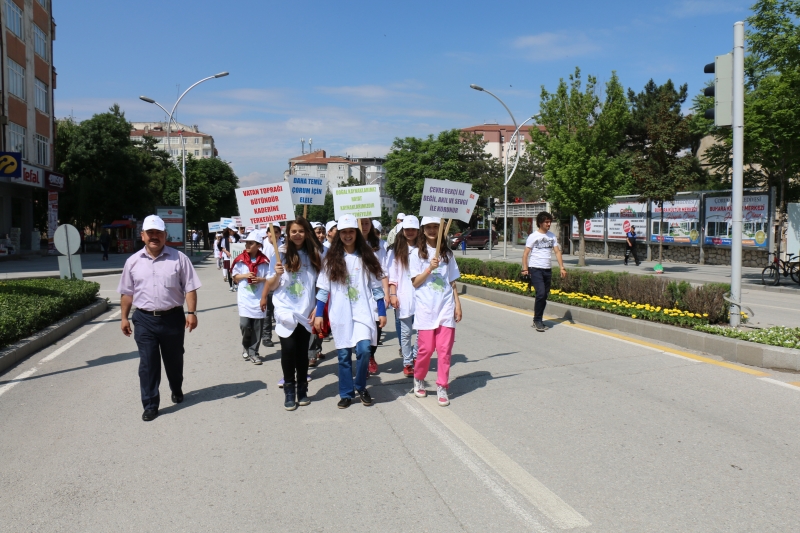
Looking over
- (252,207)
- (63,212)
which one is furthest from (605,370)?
(63,212)

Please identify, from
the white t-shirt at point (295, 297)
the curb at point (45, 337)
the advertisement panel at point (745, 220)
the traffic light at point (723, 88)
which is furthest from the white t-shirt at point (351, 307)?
the advertisement panel at point (745, 220)

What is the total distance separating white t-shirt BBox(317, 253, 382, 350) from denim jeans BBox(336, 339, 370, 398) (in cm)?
6

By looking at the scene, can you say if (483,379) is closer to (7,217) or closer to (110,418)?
(110,418)

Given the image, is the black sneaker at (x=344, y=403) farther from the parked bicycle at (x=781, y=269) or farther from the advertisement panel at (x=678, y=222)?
the advertisement panel at (x=678, y=222)

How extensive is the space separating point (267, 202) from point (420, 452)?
126 inches

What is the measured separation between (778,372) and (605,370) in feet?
5.85

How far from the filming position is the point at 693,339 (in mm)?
8688

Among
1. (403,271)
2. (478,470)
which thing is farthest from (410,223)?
(478,470)

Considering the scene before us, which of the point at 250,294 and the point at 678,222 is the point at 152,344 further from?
the point at 678,222

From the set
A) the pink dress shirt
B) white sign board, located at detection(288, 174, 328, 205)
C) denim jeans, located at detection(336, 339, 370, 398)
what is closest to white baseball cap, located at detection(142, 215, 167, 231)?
the pink dress shirt

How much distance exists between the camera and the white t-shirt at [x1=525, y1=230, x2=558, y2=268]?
10.7m

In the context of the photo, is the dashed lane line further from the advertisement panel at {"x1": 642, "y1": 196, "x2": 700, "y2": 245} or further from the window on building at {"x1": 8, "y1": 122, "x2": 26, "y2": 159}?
the window on building at {"x1": 8, "y1": 122, "x2": 26, "y2": 159}

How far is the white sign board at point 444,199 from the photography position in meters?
6.96

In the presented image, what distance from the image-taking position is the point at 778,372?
7344mm
